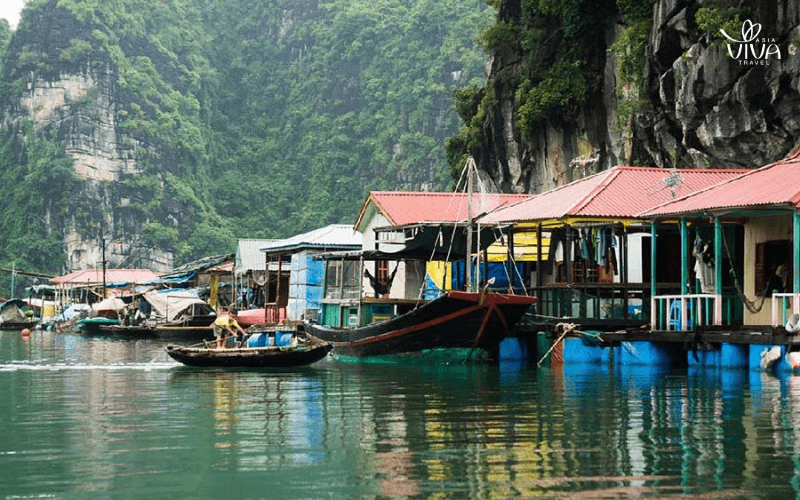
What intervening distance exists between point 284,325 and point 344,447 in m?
25.3

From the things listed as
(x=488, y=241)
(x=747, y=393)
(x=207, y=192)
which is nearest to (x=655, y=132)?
(x=488, y=241)

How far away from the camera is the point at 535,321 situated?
98.0 ft

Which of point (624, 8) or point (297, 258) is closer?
point (624, 8)

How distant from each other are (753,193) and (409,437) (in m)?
12.7

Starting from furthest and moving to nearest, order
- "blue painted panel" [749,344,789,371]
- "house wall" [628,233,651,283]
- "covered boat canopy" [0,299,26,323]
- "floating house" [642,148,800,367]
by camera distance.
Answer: "covered boat canopy" [0,299,26,323]
"house wall" [628,233,651,283]
"floating house" [642,148,800,367]
"blue painted panel" [749,344,789,371]

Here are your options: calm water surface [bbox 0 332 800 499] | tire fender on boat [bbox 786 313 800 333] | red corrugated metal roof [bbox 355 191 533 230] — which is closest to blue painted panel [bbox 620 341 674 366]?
calm water surface [bbox 0 332 800 499]

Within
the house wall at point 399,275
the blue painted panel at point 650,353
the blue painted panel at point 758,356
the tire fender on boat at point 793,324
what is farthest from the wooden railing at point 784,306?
the house wall at point 399,275

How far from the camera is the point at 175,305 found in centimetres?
5725

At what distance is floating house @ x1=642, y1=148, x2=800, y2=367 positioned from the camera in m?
23.2

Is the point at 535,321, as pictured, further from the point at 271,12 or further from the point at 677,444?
the point at 271,12

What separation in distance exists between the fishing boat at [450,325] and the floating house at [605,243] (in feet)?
4.48

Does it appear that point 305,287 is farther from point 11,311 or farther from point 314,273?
point 11,311

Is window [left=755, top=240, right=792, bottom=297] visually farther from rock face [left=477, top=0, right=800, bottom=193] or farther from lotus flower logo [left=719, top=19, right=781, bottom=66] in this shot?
lotus flower logo [left=719, top=19, right=781, bottom=66]

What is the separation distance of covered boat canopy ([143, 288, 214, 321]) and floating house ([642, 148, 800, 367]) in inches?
1304
